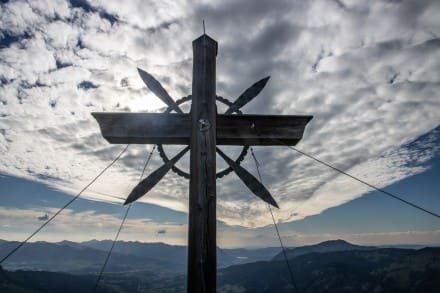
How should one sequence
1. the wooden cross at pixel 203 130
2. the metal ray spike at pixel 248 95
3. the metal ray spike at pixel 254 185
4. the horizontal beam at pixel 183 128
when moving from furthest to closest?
the metal ray spike at pixel 248 95 < the horizontal beam at pixel 183 128 < the metal ray spike at pixel 254 185 < the wooden cross at pixel 203 130

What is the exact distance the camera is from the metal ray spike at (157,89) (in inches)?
130

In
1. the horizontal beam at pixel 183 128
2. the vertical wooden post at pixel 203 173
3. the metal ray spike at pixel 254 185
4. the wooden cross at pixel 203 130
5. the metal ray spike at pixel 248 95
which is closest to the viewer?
the vertical wooden post at pixel 203 173

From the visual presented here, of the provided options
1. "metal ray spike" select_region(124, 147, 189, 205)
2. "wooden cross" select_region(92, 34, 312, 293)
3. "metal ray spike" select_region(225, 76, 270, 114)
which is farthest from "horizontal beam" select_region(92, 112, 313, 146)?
"metal ray spike" select_region(124, 147, 189, 205)

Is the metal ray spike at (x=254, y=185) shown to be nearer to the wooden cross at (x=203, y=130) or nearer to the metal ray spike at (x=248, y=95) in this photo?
the wooden cross at (x=203, y=130)

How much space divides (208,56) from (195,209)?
181 centimetres

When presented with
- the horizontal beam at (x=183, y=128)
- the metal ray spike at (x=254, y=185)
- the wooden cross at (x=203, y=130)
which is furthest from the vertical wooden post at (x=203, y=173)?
the metal ray spike at (x=254, y=185)

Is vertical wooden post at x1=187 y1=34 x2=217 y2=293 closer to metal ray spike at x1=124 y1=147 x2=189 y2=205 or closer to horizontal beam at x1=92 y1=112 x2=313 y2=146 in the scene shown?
horizontal beam at x1=92 y1=112 x2=313 y2=146

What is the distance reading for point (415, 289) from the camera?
630 ft

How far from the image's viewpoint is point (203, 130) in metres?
2.95

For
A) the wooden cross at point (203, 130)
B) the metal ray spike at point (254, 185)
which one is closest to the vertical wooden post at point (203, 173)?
the wooden cross at point (203, 130)

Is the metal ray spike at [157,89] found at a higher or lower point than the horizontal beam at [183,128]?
higher

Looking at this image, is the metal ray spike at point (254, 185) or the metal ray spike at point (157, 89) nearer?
the metal ray spike at point (254, 185)

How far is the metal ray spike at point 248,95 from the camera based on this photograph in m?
3.39

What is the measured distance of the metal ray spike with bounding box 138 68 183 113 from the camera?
3295 millimetres
